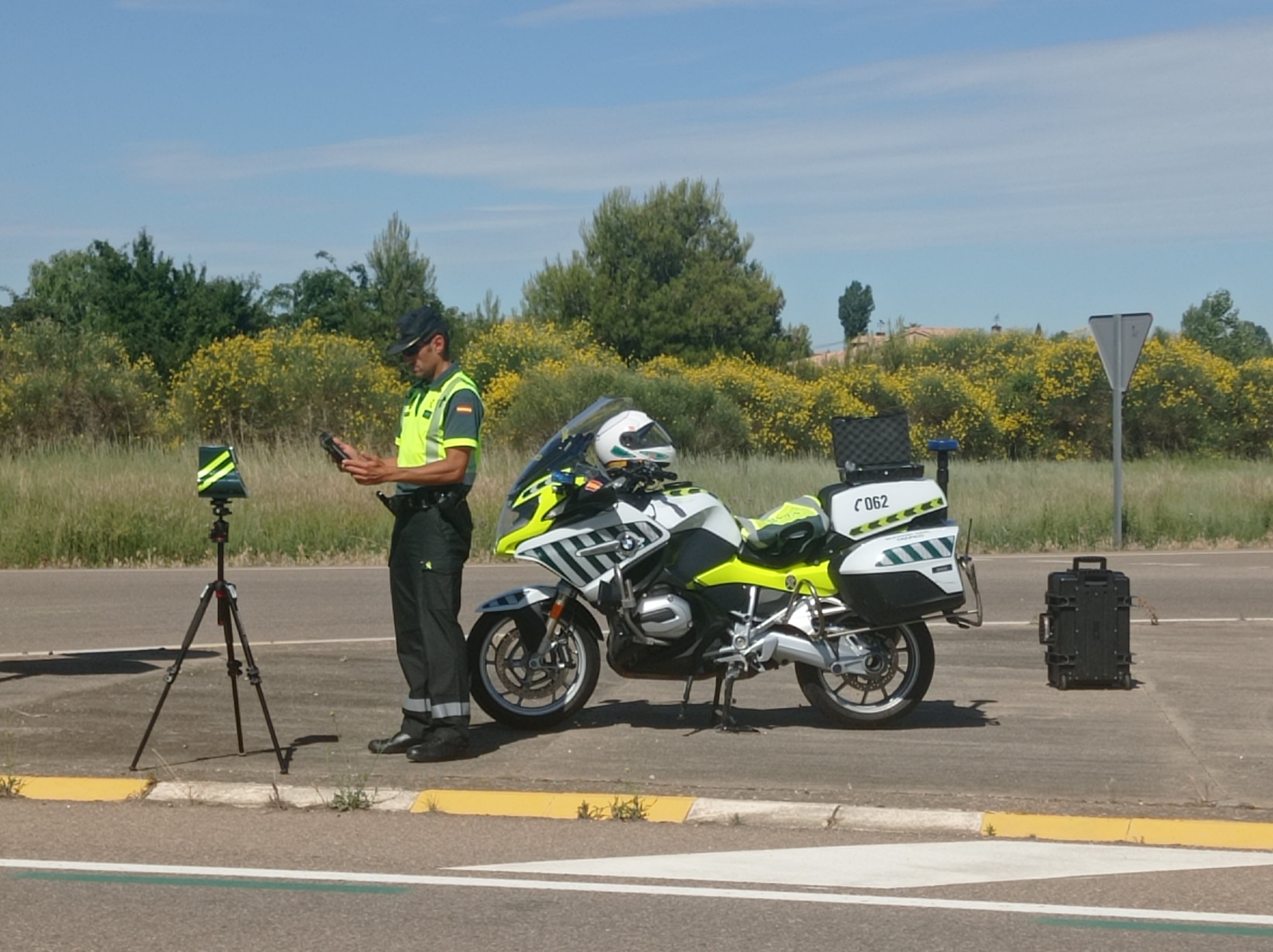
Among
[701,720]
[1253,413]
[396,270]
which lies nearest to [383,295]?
[396,270]

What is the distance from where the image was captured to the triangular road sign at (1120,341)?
20.1m

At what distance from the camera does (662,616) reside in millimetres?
8430

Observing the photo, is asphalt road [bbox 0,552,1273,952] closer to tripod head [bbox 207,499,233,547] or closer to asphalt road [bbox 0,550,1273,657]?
asphalt road [bbox 0,550,1273,657]

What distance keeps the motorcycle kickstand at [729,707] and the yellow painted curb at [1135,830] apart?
1824 millimetres

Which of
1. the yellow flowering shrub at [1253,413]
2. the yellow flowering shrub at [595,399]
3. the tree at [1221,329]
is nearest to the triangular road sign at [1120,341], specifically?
the yellow flowering shrub at [595,399]

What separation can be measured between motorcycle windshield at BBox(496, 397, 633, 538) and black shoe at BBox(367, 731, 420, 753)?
3.52 feet

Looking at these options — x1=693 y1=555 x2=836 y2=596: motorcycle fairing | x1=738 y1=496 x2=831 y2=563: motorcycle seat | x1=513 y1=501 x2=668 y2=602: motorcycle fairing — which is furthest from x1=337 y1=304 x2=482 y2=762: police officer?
x1=738 y1=496 x2=831 y2=563: motorcycle seat

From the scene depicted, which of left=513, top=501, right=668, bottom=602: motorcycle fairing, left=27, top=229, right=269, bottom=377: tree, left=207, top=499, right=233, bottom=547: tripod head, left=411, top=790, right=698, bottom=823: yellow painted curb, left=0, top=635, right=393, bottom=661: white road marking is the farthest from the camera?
left=27, top=229, right=269, bottom=377: tree

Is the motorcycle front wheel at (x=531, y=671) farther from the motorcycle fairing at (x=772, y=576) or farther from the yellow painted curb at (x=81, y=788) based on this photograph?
the yellow painted curb at (x=81, y=788)

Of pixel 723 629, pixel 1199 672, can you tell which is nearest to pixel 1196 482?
pixel 1199 672

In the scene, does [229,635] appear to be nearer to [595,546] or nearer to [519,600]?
[519,600]

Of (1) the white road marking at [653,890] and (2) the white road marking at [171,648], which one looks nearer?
(1) the white road marking at [653,890]

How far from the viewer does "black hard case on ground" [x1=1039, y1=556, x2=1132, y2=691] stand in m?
9.85

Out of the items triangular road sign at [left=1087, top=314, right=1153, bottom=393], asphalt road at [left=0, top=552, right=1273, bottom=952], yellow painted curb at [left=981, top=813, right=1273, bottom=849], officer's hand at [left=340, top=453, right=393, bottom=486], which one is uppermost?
triangular road sign at [left=1087, top=314, right=1153, bottom=393]
